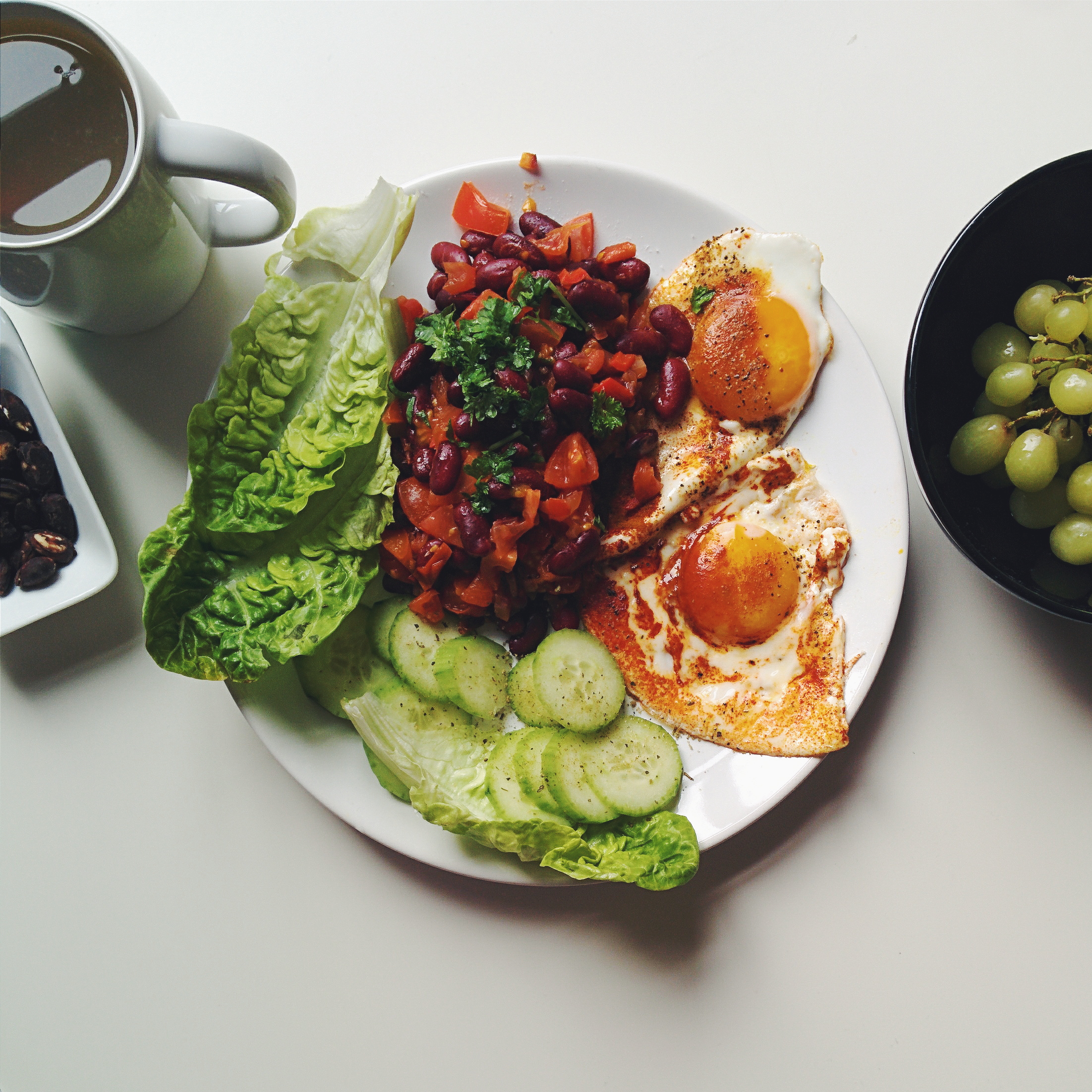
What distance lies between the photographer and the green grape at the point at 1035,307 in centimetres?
267

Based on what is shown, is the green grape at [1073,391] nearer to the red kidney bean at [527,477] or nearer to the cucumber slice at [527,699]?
the red kidney bean at [527,477]

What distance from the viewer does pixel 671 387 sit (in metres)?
2.91

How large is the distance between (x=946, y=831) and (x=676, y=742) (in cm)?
118

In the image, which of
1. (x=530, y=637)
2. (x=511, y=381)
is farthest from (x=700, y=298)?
(x=530, y=637)

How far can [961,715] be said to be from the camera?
10.5ft

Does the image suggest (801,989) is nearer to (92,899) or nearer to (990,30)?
(92,899)

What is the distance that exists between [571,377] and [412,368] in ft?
1.89

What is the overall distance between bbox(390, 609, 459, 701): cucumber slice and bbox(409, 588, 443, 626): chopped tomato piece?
23 mm

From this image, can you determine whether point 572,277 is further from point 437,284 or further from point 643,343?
point 437,284

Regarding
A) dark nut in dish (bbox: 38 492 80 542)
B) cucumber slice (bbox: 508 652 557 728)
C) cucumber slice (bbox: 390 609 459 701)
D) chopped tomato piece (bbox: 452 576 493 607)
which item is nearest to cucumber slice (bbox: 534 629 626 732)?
cucumber slice (bbox: 508 652 557 728)

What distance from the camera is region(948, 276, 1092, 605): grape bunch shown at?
2.53 metres

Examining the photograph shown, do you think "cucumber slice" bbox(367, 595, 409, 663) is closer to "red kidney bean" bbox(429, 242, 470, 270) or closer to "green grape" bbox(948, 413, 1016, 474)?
"red kidney bean" bbox(429, 242, 470, 270)

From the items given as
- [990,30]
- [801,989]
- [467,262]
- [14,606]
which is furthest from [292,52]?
[801,989]

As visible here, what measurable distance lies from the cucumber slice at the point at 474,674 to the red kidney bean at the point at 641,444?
0.88 meters
